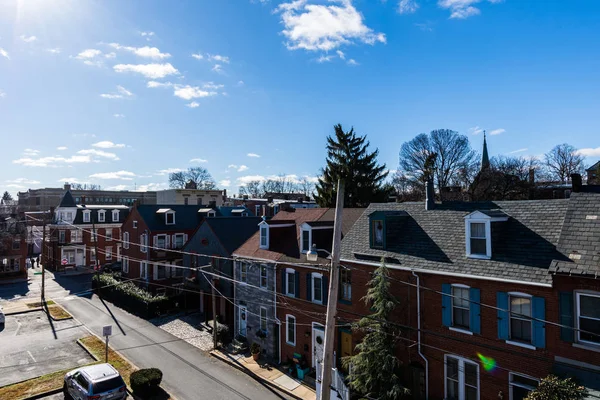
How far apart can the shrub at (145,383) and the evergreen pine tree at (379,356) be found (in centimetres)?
996

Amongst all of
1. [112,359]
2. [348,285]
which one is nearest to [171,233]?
[112,359]

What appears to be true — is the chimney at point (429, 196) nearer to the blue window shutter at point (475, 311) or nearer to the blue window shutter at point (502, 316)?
the blue window shutter at point (475, 311)

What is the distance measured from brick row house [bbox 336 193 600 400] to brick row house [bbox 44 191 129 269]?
1786 inches

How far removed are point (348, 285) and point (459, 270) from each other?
5891 millimetres

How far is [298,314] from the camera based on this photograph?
67.7 ft

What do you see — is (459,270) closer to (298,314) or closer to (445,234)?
(445,234)

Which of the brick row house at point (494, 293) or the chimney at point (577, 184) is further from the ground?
the chimney at point (577, 184)

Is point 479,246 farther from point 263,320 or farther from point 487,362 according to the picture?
point 263,320

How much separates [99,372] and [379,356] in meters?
13.2

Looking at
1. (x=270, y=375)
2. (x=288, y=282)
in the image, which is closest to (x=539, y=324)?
(x=288, y=282)

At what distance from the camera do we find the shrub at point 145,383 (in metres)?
17.6

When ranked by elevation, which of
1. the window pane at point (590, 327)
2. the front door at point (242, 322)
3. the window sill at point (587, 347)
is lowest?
the front door at point (242, 322)

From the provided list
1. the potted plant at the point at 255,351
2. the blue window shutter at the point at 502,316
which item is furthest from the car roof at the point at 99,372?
the blue window shutter at the point at 502,316

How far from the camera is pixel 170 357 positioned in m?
22.6
